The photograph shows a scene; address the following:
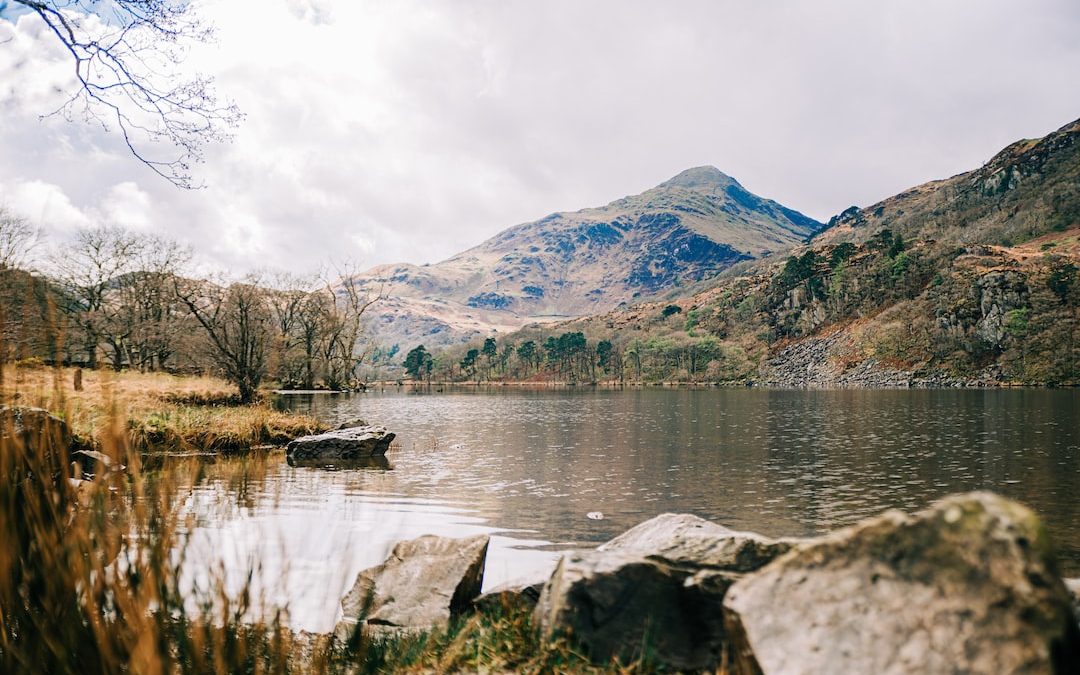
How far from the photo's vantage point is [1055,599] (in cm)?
274

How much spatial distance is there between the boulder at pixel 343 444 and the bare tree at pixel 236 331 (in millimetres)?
19435

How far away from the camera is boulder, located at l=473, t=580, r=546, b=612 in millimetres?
5961

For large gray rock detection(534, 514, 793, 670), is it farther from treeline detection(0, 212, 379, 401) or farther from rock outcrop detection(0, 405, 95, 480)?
treeline detection(0, 212, 379, 401)

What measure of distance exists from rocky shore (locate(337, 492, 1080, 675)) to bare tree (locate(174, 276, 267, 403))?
4034 centimetres

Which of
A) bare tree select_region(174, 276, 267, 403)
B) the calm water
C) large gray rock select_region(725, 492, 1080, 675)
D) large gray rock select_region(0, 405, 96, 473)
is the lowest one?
the calm water

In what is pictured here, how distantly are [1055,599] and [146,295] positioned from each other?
72.8 metres

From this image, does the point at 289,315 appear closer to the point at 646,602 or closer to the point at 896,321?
the point at 646,602

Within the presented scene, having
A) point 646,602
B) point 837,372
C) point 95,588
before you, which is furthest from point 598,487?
point 837,372

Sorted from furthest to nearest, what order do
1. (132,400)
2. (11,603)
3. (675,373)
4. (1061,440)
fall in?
(675,373)
(1061,440)
(132,400)
(11,603)

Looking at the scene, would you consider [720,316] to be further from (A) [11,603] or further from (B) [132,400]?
(A) [11,603]

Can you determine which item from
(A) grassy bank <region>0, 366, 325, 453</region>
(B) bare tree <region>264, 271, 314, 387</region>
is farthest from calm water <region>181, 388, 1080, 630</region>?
(B) bare tree <region>264, 271, 314, 387</region>

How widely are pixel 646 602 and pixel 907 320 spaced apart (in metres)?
153

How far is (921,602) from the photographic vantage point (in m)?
3.07

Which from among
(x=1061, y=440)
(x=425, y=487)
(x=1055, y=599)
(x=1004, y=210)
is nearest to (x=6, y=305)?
(x=1055, y=599)
